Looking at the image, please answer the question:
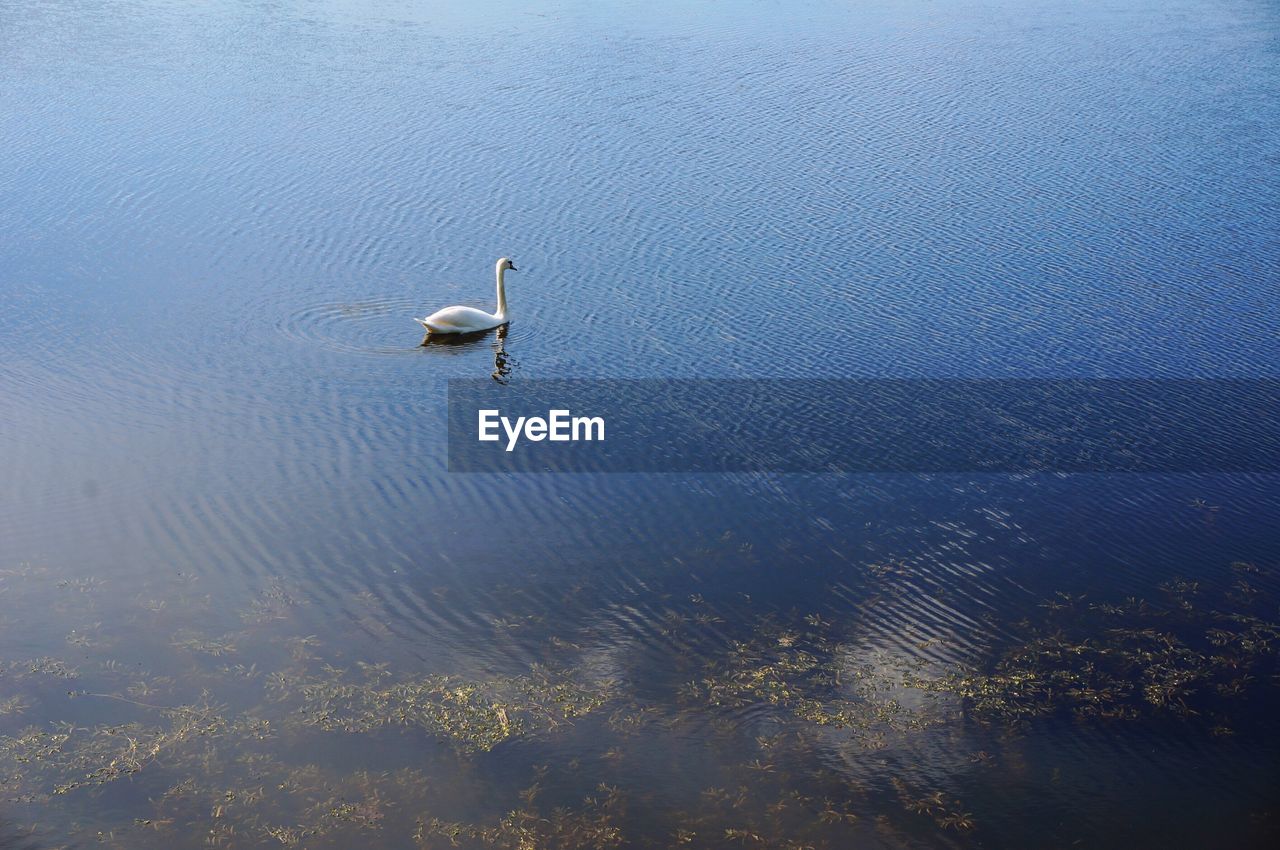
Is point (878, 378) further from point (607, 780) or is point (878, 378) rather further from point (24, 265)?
point (24, 265)

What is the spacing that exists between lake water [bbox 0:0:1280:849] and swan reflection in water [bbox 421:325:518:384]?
0.14 m

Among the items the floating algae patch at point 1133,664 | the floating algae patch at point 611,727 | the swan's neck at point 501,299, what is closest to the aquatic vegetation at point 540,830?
the floating algae patch at point 611,727

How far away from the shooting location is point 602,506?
11.5 m

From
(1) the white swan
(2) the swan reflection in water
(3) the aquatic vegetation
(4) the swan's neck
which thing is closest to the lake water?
(3) the aquatic vegetation

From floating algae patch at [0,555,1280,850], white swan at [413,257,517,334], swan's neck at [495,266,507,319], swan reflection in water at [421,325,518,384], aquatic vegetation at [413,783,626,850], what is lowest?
aquatic vegetation at [413,783,626,850]

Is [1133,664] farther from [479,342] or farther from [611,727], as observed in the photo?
[479,342]

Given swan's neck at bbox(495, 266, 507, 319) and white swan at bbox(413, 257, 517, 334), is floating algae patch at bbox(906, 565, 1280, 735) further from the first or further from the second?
swan's neck at bbox(495, 266, 507, 319)

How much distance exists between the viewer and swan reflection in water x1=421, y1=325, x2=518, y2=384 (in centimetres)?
1441

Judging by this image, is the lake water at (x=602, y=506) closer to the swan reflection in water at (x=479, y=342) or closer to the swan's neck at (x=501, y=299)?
the swan reflection in water at (x=479, y=342)

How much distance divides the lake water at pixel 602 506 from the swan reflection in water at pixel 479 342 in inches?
5.4

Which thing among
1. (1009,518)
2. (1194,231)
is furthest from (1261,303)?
(1009,518)

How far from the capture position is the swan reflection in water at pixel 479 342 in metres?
14.4

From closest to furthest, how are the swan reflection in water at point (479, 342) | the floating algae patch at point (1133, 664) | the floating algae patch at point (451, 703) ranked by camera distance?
the floating algae patch at point (451, 703)
the floating algae patch at point (1133, 664)
the swan reflection in water at point (479, 342)

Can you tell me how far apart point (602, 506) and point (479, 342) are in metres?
4.01
